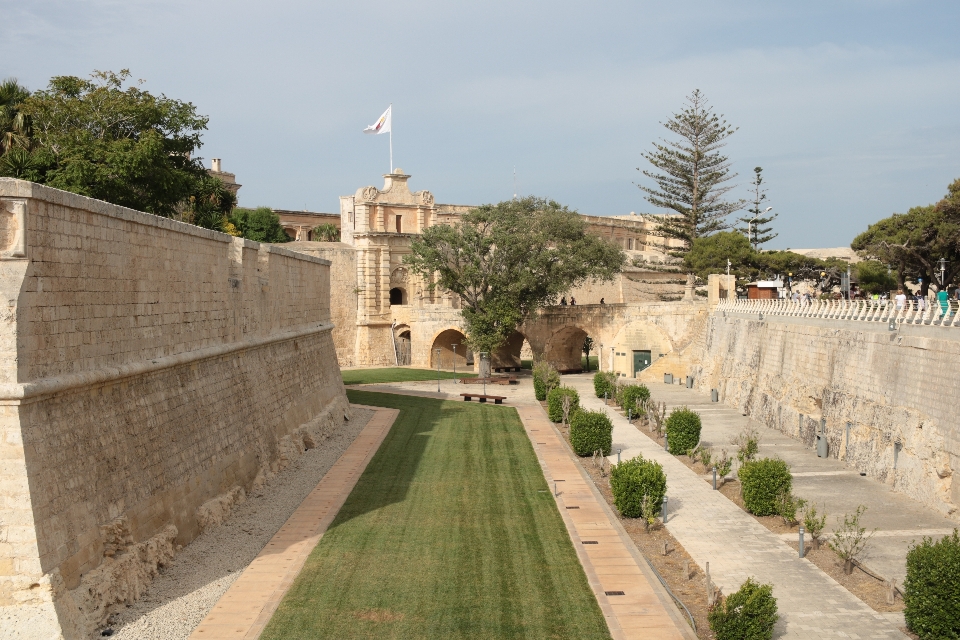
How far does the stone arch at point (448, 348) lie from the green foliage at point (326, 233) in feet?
47.9

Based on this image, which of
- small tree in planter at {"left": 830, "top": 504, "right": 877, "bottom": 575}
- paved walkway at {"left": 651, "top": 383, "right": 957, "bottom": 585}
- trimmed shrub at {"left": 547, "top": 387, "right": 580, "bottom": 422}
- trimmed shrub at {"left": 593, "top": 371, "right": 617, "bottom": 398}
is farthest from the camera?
trimmed shrub at {"left": 593, "top": 371, "right": 617, "bottom": 398}

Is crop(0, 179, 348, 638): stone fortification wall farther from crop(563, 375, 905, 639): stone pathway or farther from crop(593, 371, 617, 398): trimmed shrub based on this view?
crop(593, 371, 617, 398): trimmed shrub

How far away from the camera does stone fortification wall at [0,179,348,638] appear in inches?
301

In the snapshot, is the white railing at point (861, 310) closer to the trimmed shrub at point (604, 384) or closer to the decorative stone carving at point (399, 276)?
the trimmed shrub at point (604, 384)

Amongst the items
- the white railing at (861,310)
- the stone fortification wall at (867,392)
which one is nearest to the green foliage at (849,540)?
the stone fortification wall at (867,392)

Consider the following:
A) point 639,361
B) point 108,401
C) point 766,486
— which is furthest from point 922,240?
point 108,401

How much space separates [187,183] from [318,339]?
496 centimetres

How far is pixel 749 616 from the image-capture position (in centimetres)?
830

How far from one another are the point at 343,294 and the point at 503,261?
10327 mm

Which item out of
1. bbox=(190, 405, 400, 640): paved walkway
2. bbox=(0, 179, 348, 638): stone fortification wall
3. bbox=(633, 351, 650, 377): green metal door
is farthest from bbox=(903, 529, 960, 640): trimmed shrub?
bbox=(633, 351, 650, 377): green metal door

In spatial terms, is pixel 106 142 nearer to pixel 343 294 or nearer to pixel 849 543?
pixel 849 543

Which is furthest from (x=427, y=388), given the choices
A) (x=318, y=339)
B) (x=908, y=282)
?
(x=908, y=282)

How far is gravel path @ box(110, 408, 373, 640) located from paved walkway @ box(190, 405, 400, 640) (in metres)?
0.13

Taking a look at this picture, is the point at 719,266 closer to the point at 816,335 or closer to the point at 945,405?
the point at 816,335
